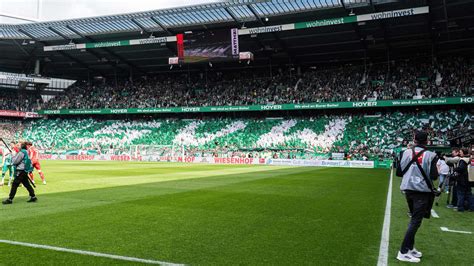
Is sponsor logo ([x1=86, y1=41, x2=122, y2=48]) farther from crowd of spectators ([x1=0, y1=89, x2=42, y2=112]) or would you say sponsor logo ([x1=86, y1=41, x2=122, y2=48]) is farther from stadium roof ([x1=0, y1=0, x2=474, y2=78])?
crowd of spectators ([x1=0, y1=89, x2=42, y2=112])

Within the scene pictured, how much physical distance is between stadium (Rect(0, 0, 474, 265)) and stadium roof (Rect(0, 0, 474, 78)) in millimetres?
257

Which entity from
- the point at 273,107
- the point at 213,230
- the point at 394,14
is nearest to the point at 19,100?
the point at 273,107

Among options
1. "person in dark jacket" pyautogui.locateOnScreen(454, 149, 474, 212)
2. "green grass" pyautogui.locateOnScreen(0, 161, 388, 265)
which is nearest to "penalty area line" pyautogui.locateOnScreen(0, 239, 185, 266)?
"green grass" pyautogui.locateOnScreen(0, 161, 388, 265)

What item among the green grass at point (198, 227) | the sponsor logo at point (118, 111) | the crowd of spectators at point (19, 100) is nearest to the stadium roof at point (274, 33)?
the sponsor logo at point (118, 111)

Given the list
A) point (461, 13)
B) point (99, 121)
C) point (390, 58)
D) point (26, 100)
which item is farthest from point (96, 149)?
point (461, 13)

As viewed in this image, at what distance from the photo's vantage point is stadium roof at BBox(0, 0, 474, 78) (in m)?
38.3

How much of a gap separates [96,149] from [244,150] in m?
19.5

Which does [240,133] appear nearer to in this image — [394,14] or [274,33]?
[274,33]

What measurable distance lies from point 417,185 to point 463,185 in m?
6.90

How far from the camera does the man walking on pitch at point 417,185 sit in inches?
255

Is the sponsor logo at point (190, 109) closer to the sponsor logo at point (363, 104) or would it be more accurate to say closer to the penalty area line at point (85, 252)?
the sponsor logo at point (363, 104)

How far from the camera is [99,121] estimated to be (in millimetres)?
61750

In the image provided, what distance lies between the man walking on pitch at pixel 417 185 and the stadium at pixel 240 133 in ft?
0.12

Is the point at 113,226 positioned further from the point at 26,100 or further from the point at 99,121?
the point at 26,100
